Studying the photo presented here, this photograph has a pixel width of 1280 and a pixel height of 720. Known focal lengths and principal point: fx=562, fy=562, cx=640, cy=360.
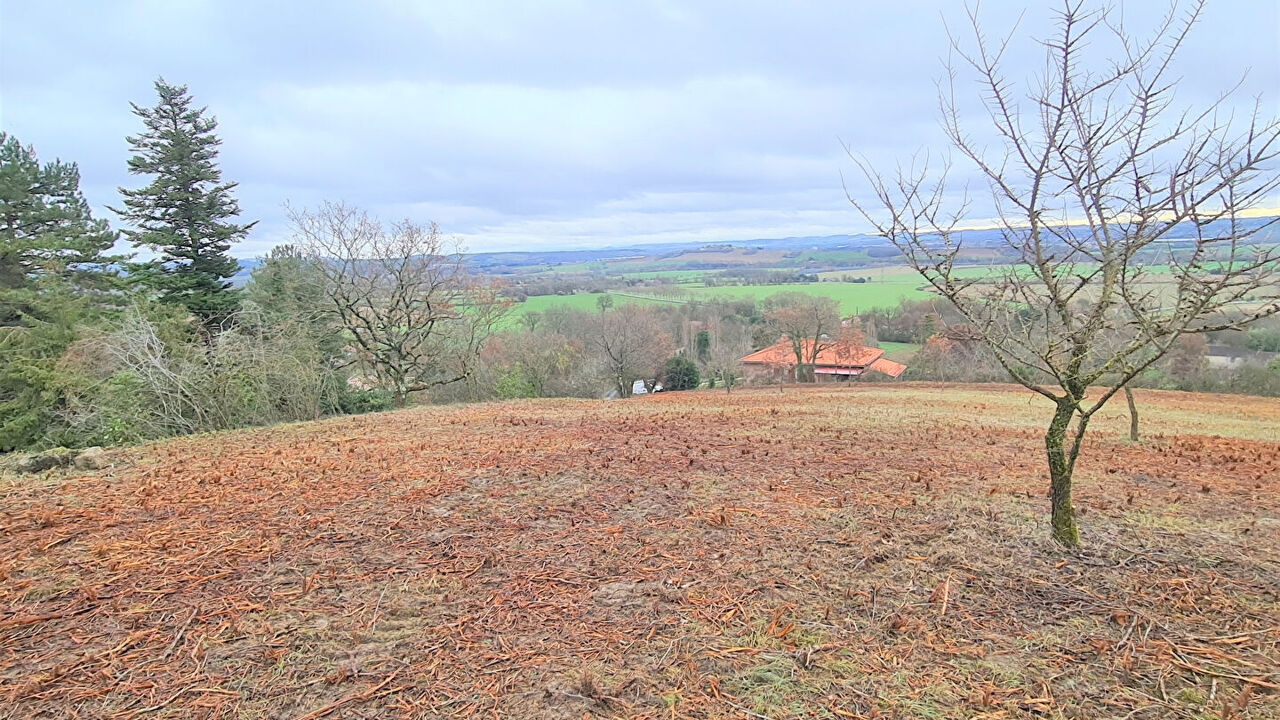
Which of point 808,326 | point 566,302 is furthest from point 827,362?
point 566,302

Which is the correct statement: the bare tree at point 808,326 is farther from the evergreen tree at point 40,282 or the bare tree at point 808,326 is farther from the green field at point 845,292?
the evergreen tree at point 40,282

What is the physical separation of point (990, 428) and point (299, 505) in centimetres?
899

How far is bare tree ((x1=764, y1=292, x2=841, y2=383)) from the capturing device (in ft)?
99.1

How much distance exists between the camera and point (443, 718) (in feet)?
6.88

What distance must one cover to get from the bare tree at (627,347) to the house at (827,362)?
→ 5.19 meters

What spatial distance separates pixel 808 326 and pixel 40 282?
29.6 m

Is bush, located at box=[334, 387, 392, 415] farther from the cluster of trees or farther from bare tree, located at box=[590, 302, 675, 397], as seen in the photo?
bare tree, located at box=[590, 302, 675, 397]

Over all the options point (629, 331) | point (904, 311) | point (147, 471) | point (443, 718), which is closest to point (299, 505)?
point (147, 471)

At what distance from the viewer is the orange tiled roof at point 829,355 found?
98.5 ft

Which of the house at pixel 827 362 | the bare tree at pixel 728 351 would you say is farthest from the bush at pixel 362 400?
the house at pixel 827 362

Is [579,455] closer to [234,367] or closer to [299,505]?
[299,505]

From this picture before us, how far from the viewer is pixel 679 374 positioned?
34.8 meters

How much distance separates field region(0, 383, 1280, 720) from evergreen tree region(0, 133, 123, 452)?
1253 centimetres

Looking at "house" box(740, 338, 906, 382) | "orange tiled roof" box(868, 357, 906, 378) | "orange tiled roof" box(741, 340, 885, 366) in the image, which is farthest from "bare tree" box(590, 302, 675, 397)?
"orange tiled roof" box(868, 357, 906, 378)
